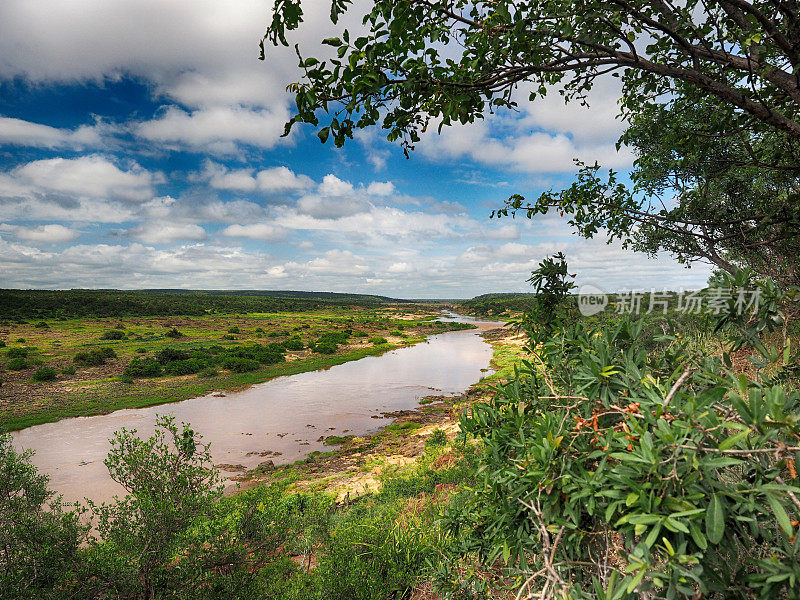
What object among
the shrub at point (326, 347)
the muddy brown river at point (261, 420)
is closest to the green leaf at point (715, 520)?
the muddy brown river at point (261, 420)

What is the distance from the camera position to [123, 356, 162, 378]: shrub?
83.6ft

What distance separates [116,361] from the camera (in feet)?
93.4

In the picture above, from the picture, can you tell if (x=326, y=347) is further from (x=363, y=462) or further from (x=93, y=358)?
(x=363, y=462)

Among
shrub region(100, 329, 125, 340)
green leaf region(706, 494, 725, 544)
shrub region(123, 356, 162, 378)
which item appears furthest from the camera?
shrub region(100, 329, 125, 340)

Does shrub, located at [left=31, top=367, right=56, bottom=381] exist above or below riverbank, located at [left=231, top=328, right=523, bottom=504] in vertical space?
above

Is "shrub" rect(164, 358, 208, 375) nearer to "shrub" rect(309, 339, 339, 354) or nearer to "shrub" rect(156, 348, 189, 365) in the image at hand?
"shrub" rect(156, 348, 189, 365)

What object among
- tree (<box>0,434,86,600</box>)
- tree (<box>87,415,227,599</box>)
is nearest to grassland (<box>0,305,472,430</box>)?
tree (<box>0,434,86,600</box>)

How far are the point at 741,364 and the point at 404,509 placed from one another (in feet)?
27.3

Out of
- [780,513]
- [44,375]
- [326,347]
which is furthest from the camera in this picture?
[326,347]

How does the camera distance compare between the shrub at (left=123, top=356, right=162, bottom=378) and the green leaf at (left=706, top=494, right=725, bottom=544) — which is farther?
the shrub at (left=123, top=356, right=162, bottom=378)

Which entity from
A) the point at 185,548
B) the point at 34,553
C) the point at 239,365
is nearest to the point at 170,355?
the point at 239,365

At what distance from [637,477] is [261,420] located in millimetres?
19733

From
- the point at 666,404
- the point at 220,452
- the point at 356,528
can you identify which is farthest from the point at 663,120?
the point at 220,452

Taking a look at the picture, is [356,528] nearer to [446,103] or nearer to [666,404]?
[666,404]
